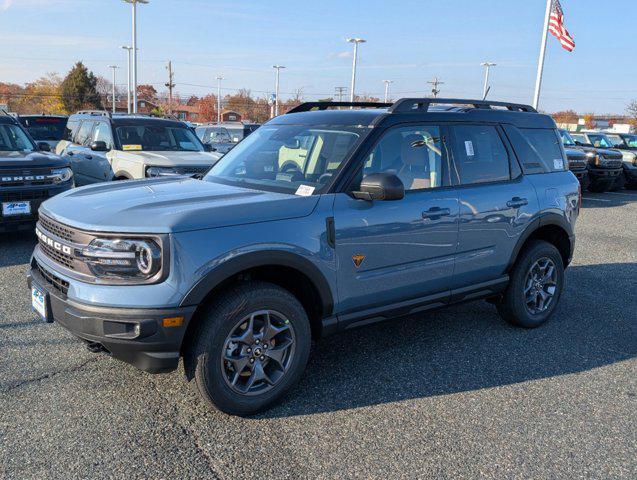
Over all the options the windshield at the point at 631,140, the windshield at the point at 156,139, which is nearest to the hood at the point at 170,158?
the windshield at the point at 156,139

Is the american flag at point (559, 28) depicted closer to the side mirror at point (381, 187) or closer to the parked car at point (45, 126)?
the parked car at point (45, 126)

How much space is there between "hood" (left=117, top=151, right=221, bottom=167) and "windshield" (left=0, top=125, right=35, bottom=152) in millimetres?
1300

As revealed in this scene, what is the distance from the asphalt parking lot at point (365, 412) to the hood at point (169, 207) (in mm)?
1154

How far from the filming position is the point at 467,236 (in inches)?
171

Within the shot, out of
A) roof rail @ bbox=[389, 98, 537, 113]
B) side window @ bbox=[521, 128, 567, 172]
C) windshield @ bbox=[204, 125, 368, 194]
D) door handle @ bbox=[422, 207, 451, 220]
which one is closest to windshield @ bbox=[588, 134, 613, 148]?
side window @ bbox=[521, 128, 567, 172]

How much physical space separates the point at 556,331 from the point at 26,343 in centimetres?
450

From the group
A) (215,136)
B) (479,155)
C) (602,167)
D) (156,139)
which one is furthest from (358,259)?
(602,167)

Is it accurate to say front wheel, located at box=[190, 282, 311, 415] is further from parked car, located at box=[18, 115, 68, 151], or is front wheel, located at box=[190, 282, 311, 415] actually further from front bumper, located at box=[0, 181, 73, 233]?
parked car, located at box=[18, 115, 68, 151]

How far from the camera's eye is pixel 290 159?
410cm

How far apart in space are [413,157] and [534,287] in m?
1.94

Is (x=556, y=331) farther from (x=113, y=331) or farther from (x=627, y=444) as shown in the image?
(x=113, y=331)

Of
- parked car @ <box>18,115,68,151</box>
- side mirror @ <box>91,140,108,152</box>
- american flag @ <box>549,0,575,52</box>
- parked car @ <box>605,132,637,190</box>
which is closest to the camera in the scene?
side mirror @ <box>91,140,108,152</box>

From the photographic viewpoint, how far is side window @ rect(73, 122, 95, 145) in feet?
33.2

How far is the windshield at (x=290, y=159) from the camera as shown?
3812mm
